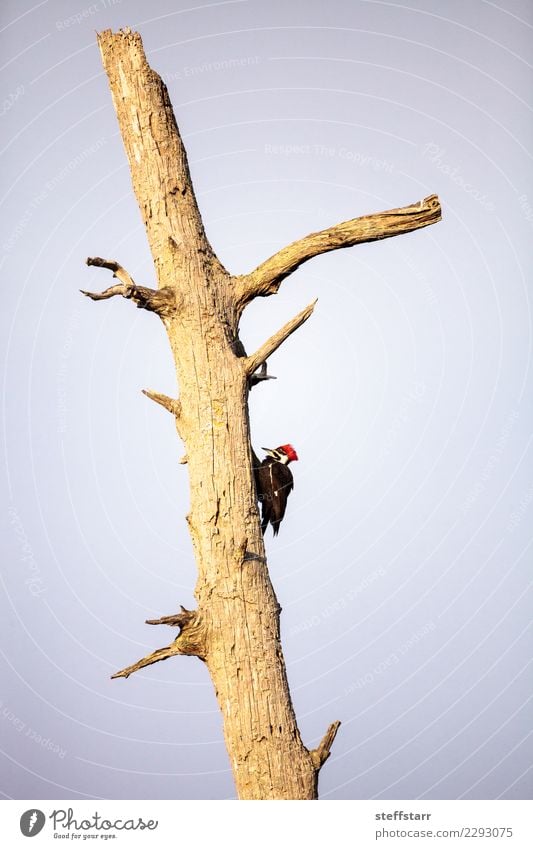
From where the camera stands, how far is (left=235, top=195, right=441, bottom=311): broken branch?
3.39 m

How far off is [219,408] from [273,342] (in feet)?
1.11

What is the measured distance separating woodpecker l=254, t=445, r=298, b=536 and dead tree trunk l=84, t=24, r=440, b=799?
1.75ft

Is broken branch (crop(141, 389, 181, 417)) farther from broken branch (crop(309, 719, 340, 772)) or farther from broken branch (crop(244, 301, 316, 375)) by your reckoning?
broken branch (crop(309, 719, 340, 772))

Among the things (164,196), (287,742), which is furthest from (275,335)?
(287,742)

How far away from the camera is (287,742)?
319 cm
